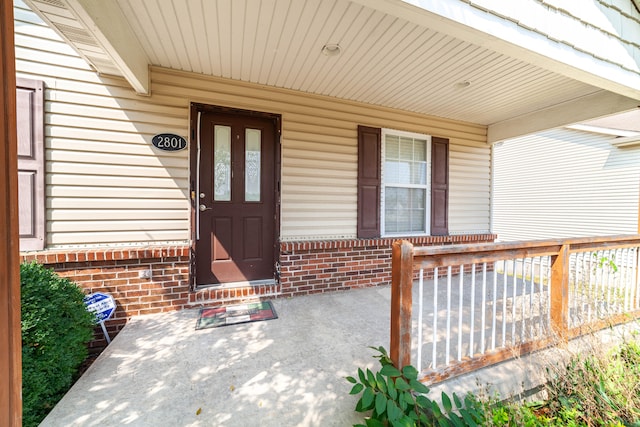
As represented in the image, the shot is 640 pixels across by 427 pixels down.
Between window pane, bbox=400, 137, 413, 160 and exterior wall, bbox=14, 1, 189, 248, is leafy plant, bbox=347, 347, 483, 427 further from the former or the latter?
window pane, bbox=400, 137, 413, 160

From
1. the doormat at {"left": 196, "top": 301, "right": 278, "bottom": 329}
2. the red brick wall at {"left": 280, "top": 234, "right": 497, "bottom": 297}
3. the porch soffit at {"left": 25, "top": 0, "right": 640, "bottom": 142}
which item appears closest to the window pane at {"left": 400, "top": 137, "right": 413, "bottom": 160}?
the porch soffit at {"left": 25, "top": 0, "right": 640, "bottom": 142}

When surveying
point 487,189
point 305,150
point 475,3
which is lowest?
point 487,189

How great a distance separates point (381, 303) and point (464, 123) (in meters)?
3.45

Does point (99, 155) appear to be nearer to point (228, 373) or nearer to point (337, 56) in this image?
point (228, 373)

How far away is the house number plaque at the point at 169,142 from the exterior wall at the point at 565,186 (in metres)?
6.61

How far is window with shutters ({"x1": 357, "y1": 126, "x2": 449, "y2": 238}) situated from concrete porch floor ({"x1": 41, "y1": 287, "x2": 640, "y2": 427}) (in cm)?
169

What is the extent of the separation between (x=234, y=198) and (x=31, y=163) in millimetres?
1797

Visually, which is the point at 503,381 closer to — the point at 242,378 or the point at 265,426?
the point at 265,426

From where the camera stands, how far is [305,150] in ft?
11.0

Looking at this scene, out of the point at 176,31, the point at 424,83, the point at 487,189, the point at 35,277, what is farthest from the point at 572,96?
the point at 35,277

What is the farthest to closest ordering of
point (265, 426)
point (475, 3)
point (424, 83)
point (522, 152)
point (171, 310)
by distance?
1. point (522, 152)
2. point (424, 83)
3. point (171, 310)
4. point (475, 3)
5. point (265, 426)

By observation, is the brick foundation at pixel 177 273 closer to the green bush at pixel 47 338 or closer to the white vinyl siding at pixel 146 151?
the white vinyl siding at pixel 146 151

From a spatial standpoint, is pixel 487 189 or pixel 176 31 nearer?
pixel 176 31

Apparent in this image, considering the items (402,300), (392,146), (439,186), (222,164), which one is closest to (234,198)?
(222,164)
